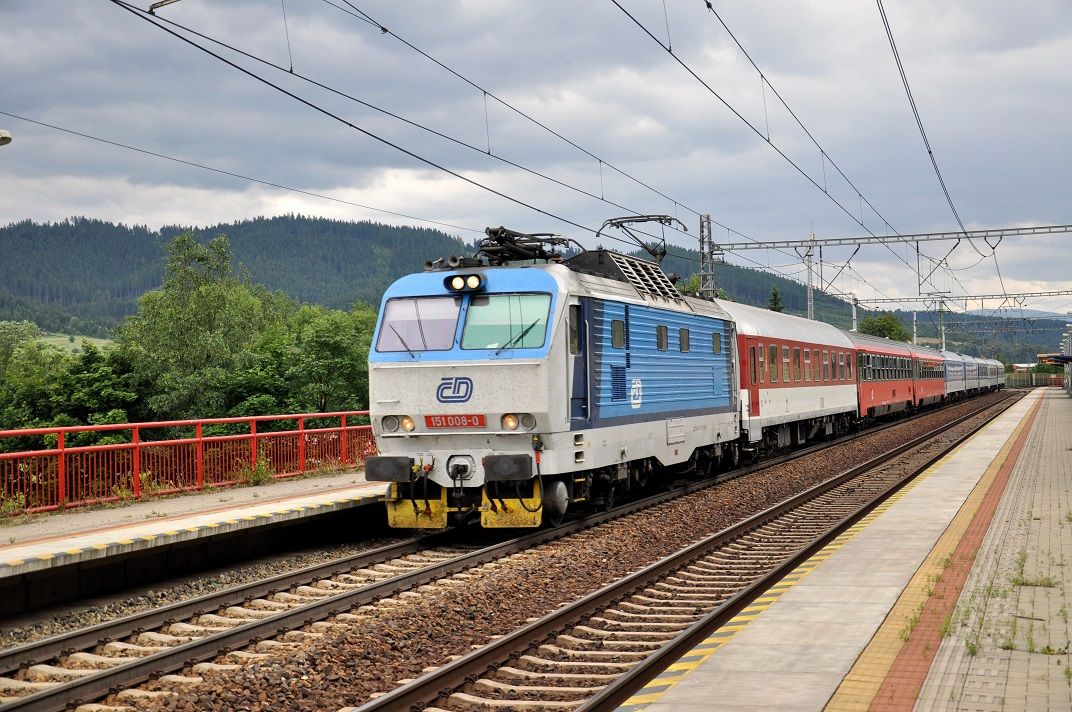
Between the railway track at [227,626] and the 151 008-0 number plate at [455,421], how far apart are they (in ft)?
4.88

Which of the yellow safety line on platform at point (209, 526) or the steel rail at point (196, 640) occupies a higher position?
the yellow safety line on platform at point (209, 526)

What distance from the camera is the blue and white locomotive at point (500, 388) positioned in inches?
494

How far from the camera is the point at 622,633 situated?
860cm

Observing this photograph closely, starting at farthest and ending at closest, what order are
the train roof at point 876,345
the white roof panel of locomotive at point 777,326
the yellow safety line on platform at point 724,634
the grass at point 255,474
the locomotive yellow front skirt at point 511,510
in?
the train roof at point 876,345 < the white roof panel of locomotive at point 777,326 < the grass at point 255,474 < the locomotive yellow front skirt at point 511,510 < the yellow safety line on platform at point 724,634

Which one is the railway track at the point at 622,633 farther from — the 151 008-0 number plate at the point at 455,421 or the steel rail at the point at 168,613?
the steel rail at the point at 168,613

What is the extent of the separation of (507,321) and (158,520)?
16.0 feet

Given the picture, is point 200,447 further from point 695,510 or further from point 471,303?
point 695,510

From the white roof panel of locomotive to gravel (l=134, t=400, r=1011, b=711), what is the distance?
6803mm

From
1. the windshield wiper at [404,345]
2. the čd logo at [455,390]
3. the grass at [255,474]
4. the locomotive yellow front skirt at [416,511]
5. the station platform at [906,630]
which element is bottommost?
the station platform at [906,630]

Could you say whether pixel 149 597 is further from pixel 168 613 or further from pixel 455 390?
pixel 455 390

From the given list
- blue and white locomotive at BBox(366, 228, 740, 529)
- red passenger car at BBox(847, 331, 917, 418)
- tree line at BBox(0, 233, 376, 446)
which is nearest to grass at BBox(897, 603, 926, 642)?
blue and white locomotive at BBox(366, 228, 740, 529)

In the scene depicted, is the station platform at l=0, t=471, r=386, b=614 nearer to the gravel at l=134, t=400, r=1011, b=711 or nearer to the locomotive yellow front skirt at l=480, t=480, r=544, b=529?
the locomotive yellow front skirt at l=480, t=480, r=544, b=529

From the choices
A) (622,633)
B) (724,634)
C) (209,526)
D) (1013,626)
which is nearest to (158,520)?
(209,526)

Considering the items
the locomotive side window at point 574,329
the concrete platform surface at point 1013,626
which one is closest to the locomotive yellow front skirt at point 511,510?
the locomotive side window at point 574,329
